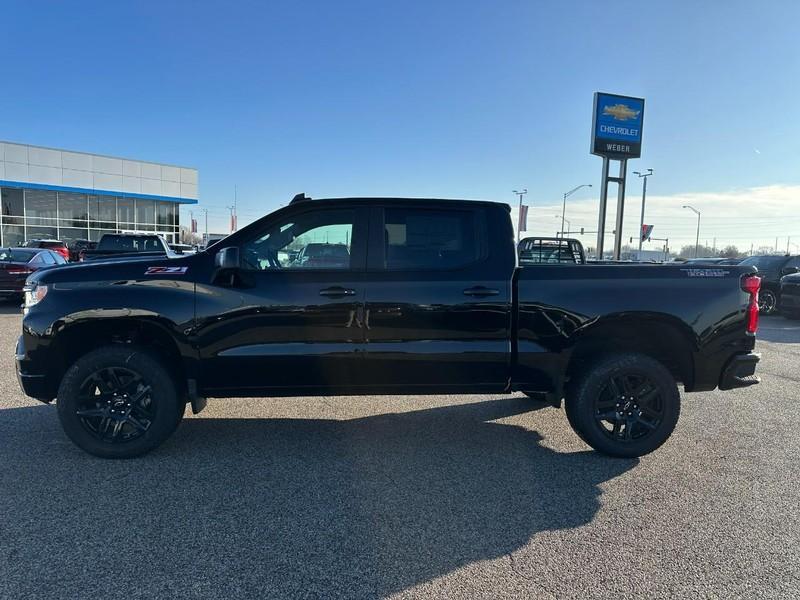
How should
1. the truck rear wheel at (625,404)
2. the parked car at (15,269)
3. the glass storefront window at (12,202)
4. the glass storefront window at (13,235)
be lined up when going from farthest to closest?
the glass storefront window at (12,202), the glass storefront window at (13,235), the parked car at (15,269), the truck rear wheel at (625,404)

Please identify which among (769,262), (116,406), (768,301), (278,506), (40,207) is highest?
(40,207)

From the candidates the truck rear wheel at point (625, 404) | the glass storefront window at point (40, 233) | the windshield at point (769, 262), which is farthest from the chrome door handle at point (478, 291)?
the glass storefront window at point (40, 233)

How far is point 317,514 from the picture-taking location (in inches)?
135

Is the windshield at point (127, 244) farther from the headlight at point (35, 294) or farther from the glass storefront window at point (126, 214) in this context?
the glass storefront window at point (126, 214)

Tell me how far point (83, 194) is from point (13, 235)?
463 cm

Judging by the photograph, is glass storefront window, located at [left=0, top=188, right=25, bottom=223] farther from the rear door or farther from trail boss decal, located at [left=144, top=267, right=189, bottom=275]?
the rear door

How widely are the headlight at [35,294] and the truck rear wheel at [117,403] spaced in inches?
21.8

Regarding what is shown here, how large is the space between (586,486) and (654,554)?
0.89 meters

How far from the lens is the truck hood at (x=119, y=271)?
4172mm

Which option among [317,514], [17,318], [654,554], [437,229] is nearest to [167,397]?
[317,514]

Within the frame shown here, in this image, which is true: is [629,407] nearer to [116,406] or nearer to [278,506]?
[278,506]

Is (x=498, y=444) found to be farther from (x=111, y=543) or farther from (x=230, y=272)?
(x=111, y=543)

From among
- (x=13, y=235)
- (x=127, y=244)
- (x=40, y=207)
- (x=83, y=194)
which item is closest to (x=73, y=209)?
(x=83, y=194)

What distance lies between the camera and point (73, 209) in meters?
34.3
